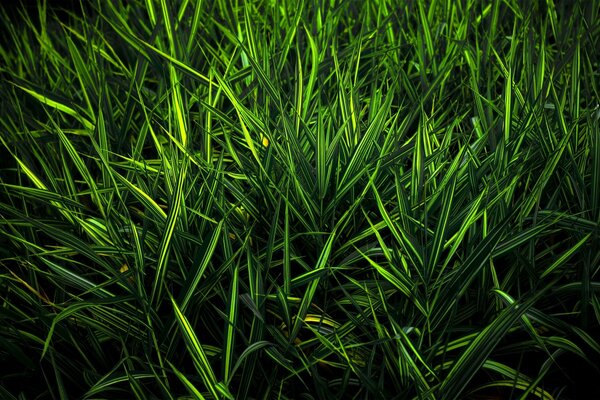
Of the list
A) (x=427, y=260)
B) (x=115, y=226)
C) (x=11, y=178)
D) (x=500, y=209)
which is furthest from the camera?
(x=11, y=178)

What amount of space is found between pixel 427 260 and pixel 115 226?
608 mm

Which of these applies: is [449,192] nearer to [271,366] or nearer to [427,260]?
[427,260]

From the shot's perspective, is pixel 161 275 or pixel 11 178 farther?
pixel 11 178

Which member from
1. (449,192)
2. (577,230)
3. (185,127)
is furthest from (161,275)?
(577,230)

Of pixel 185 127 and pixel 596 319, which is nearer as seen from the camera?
pixel 596 319

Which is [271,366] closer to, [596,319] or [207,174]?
[207,174]

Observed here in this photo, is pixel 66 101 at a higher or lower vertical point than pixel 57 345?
higher

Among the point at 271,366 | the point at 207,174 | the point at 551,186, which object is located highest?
the point at 207,174

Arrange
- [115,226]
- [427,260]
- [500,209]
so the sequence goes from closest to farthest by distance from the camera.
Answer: [427,260] → [500,209] → [115,226]

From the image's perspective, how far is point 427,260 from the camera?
105 cm

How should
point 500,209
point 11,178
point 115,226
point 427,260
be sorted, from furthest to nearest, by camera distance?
1. point 11,178
2. point 115,226
3. point 500,209
4. point 427,260

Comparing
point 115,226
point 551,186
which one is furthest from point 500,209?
point 115,226

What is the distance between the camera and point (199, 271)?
1076mm

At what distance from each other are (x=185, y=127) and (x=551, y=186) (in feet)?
2.50
